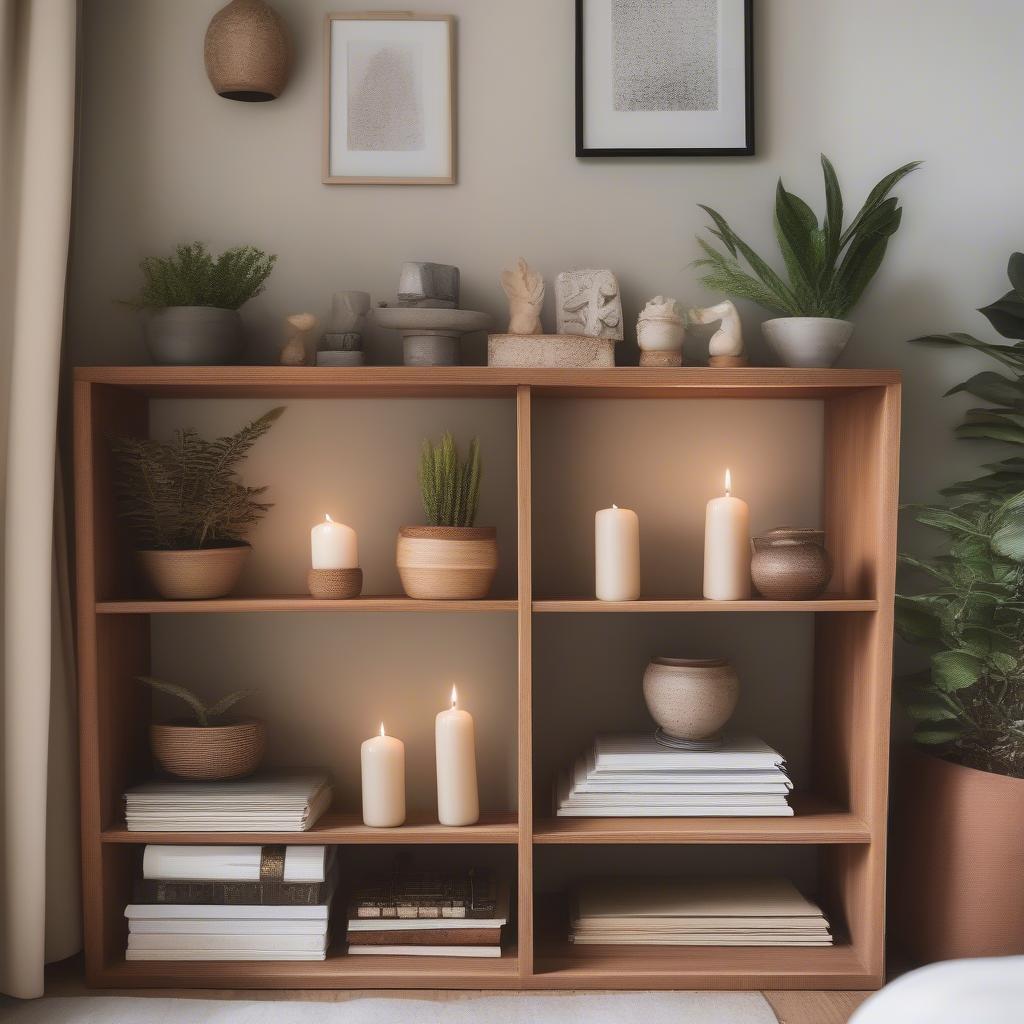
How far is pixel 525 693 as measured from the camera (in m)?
1.67

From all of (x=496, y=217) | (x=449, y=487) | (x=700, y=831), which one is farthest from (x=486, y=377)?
(x=700, y=831)

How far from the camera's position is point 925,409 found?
6.41 ft

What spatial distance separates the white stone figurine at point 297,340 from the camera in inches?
70.1

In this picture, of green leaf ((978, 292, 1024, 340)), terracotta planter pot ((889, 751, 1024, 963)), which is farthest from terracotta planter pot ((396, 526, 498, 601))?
green leaf ((978, 292, 1024, 340))

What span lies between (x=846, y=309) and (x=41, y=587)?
1537mm

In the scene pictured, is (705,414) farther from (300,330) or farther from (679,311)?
(300,330)

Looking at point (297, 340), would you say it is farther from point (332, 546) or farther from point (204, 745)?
point (204, 745)

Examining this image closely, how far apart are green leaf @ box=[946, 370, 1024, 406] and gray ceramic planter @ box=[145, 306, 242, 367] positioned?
143 cm

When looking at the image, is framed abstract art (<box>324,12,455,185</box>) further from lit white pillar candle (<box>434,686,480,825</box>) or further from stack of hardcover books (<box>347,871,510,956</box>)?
stack of hardcover books (<box>347,871,510,956</box>)

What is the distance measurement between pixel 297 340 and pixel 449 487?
402 mm

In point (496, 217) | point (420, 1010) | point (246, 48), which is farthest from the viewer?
point (496, 217)

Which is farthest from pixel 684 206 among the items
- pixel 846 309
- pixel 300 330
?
pixel 300 330

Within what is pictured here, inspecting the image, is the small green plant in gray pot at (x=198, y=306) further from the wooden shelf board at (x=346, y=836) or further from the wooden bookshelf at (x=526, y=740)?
the wooden shelf board at (x=346, y=836)

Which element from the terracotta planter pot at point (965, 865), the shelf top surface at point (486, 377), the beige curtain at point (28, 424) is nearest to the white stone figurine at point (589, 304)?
the shelf top surface at point (486, 377)
